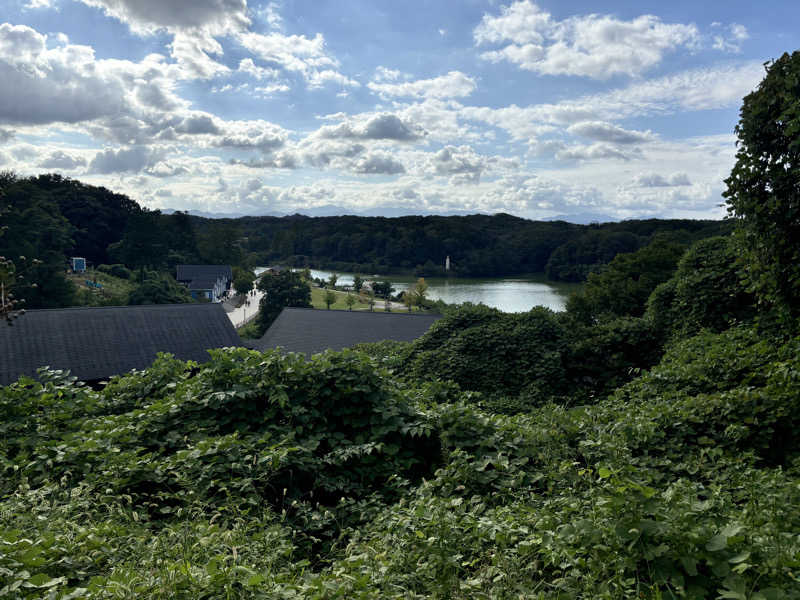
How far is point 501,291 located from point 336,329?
42476 millimetres

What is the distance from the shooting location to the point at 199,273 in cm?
4944

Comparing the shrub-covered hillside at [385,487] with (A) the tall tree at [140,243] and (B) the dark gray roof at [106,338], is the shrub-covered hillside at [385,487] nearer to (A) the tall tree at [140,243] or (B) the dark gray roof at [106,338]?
(B) the dark gray roof at [106,338]

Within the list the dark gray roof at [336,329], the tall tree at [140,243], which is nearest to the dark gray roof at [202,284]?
the tall tree at [140,243]

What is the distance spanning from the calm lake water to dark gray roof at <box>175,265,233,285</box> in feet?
69.1

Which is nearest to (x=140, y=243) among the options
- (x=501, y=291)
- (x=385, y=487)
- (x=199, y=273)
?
(x=199, y=273)

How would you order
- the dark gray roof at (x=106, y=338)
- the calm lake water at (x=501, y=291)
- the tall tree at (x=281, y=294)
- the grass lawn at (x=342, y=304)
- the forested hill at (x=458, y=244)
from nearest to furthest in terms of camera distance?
the dark gray roof at (x=106, y=338) < the tall tree at (x=281, y=294) < the grass lawn at (x=342, y=304) < the calm lake water at (x=501, y=291) < the forested hill at (x=458, y=244)

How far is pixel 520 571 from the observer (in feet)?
7.60

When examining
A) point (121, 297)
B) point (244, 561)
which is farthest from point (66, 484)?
point (121, 297)

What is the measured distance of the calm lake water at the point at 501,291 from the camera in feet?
159

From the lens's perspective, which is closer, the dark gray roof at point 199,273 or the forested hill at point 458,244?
the dark gray roof at point 199,273

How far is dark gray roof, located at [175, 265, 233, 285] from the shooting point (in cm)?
4872

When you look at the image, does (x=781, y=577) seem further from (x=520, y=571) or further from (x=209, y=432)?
(x=209, y=432)

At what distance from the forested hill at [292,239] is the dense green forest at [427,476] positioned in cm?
248

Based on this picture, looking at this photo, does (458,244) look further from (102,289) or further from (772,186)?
(772,186)
